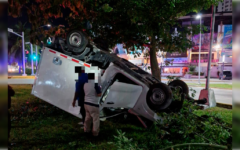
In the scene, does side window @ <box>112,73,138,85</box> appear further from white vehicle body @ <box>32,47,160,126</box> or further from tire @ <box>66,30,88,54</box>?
tire @ <box>66,30,88,54</box>

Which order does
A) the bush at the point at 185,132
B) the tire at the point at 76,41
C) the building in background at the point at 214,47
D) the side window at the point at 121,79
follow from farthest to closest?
the building in background at the point at 214,47 → the tire at the point at 76,41 → the side window at the point at 121,79 → the bush at the point at 185,132

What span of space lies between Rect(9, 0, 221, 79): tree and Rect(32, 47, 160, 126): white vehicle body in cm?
113

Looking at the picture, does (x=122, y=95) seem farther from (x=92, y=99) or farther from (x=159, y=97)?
(x=159, y=97)

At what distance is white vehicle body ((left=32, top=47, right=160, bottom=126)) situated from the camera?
13.3 feet

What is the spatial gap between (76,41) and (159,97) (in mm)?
2528

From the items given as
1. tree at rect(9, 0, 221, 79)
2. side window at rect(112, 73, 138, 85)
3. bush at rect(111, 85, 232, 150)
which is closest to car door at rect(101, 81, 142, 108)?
side window at rect(112, 73, 138, 85)

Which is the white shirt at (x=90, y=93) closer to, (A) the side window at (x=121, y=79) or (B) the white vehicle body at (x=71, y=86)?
(B) the white vehicle body at (x=71, y=86)

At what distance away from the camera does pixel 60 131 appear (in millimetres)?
4207

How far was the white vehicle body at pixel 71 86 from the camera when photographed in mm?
4047

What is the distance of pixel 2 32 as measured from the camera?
32.9 inches

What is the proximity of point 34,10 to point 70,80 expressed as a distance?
1.80m

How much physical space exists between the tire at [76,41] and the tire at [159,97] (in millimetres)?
2063

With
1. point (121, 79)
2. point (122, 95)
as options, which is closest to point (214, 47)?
point (121, 79)

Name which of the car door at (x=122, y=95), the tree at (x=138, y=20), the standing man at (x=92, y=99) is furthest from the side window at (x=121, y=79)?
the tree at (x=138, y=20)
